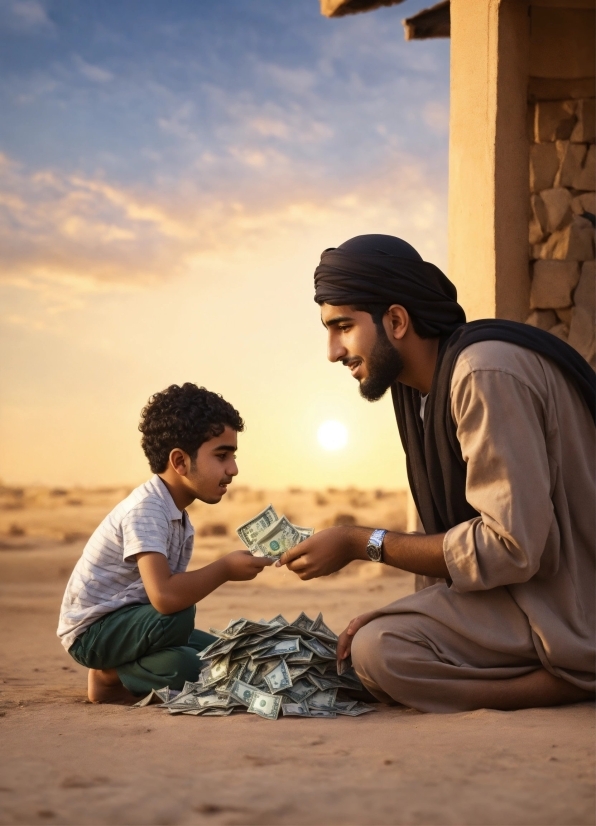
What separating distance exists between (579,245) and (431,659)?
3303 millimetres

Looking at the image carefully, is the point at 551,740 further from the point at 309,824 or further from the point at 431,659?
the point at 309,824

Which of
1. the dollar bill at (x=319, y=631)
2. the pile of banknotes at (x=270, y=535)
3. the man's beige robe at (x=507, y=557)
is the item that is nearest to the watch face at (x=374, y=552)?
the man's beige robe at (x=507, y=557)

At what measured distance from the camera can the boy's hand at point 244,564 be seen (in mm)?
3908

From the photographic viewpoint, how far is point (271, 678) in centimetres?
366

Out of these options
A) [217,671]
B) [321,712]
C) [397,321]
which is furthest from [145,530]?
[397,321]

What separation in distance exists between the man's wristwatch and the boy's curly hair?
1.16 m

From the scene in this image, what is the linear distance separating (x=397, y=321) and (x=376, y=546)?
0.94 m

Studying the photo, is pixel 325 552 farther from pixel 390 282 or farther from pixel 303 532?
pixel 390 282

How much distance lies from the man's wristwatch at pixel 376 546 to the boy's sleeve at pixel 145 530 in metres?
1.01

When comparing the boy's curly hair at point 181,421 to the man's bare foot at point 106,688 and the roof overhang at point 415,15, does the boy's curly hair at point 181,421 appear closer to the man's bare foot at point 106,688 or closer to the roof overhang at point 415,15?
the man's bare foot at point 106,688

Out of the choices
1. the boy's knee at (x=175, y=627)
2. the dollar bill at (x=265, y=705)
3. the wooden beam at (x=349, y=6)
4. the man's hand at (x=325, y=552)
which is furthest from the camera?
the wooden beam at (x=349, y=6)

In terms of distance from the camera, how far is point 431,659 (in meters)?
3.48

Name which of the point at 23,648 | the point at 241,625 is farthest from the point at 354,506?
the point at 241,625

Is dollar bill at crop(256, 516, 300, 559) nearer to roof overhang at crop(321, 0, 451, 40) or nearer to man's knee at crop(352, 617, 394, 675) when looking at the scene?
man's knee at crop(352, 617, 394, 675)
